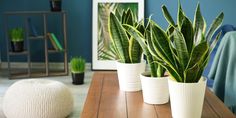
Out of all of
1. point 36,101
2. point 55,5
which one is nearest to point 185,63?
point 36,101

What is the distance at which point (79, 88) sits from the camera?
3.61m

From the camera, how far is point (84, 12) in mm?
4422

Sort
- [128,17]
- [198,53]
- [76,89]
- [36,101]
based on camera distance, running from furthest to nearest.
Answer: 1. [76,89]
2. [36,101]
3. [128,17]
4. [198,53]

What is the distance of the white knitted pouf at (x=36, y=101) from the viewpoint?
2.49 meters

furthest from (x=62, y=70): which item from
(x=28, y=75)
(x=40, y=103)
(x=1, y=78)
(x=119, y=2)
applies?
(x=40, y=103)

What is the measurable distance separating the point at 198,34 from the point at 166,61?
0.52ft

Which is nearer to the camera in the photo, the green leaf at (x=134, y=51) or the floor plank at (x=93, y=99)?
the floor plank at (x=93, y=99)

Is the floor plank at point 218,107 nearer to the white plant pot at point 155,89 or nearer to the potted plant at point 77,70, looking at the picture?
the white plant pot at point 155,89

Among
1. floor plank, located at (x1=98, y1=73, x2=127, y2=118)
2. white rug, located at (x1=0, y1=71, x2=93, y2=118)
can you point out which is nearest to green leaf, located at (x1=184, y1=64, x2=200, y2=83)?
floor plank, located at (x1=98, y1=73, x2=127, y2=118)

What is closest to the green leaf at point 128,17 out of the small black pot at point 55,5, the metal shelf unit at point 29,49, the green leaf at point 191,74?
the green leaf at point 191,74

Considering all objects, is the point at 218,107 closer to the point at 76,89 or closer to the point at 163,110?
the point at 163,110

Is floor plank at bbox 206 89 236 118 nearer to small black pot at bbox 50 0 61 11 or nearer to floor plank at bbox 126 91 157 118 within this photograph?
floor plank at bbox 126 91 157 118

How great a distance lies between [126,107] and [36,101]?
1.32 meters

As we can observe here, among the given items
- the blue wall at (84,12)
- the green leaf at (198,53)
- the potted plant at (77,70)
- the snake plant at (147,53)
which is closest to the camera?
the green leaf at (198,53)
